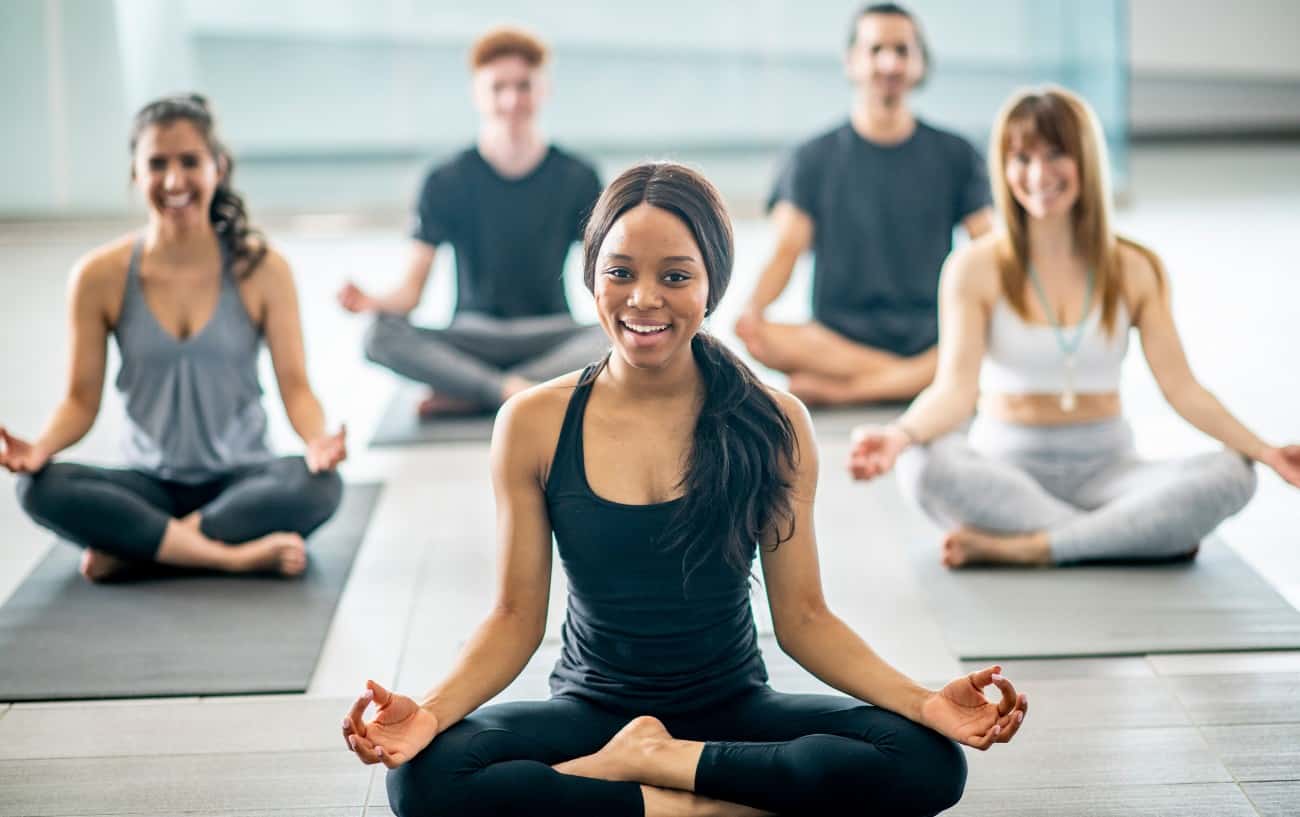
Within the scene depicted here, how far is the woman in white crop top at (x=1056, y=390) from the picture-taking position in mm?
3252

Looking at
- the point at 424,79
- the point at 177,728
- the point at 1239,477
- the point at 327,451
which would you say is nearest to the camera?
the point at 177,728

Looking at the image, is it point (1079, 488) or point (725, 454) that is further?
point (1079, 488)

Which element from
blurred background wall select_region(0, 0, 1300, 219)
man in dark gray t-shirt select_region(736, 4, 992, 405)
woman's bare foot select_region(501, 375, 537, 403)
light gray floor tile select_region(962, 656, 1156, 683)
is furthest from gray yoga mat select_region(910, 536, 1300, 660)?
blurred background wall select_region(0, 0, 1300, 219)

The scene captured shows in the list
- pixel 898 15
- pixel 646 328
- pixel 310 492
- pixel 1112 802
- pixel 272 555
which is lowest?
pixel 1112 802

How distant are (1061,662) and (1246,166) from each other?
6143mm

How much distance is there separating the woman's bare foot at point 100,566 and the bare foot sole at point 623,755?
142 cm

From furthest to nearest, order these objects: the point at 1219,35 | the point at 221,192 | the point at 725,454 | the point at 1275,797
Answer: the point at 1219,35 < the point at 221,192 < the point at 1275,797 < the point at 725,454

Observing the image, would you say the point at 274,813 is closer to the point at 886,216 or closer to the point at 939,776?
the point at 939,776

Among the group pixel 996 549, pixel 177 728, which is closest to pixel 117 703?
pixel 177 728

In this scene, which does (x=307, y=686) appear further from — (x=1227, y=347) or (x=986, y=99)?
(x=986, y=99)

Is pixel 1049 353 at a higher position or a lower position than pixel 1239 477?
higher

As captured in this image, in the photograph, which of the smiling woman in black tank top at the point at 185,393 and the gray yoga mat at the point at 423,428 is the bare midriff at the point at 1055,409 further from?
the gray yoga mat at the point at 423,428

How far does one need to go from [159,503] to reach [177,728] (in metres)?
0.79

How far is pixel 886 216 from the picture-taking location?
457 cm
